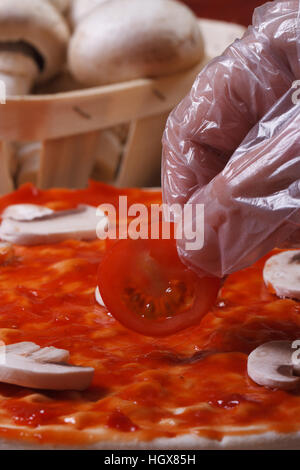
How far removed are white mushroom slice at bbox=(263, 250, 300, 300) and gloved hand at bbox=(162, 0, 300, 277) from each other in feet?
0.63

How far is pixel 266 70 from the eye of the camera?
2.66 feet

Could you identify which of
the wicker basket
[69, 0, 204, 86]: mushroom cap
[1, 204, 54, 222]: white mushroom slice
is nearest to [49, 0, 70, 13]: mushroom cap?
[69, 0, 204, 86]: mushroom cap

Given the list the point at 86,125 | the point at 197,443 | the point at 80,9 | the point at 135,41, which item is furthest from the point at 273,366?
the point at 80,9

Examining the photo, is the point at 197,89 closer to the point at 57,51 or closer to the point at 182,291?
the point at 182,291

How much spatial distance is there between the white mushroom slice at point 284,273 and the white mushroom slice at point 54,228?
31cm

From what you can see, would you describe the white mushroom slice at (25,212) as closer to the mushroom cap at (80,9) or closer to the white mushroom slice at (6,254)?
the white mushroom slice at (6,254)

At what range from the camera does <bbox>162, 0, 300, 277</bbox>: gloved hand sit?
757 mm

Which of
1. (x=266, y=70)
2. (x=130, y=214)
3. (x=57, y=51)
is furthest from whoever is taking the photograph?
(x=57, y=51)

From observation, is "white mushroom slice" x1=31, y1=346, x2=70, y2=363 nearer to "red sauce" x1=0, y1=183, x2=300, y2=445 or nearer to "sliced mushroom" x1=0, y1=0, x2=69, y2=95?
"red sauce" x1=0, y1=183, x2=300, y2=445

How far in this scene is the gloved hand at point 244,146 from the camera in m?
0.76

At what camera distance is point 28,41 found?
75.7 inches
